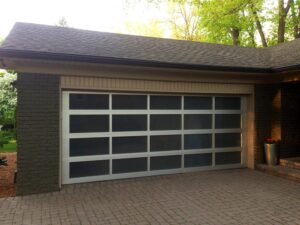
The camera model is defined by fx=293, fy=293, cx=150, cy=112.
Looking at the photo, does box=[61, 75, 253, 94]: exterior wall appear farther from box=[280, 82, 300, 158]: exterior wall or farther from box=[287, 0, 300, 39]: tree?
box=[287, 0, 300, 39]: tree

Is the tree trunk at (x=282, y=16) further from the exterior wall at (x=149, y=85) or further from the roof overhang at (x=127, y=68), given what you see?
the exterior wall at (x=149, y=85)

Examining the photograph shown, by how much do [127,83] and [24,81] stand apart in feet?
8.45

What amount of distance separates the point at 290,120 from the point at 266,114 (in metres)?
0.82

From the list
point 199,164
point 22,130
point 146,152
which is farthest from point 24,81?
point 199,164

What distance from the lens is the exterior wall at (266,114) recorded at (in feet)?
31.7

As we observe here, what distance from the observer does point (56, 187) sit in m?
7.09

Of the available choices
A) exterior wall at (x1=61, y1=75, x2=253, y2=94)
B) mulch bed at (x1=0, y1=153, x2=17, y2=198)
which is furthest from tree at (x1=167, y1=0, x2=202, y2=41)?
mulch bed at (x1=0, y1=153, x2=17, y2=198)

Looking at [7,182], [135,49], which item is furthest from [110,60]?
[7,182]

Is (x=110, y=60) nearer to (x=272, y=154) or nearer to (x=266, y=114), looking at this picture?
(x=266, y=114)

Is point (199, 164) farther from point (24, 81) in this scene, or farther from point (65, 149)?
point (24, 81)

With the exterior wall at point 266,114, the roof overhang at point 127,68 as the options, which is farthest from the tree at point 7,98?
the exterior wall at point 266,114

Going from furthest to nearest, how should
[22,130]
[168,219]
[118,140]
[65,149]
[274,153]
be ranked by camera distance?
[274,153] < [118,140] < [65,149] < [22,130] < [168,219]

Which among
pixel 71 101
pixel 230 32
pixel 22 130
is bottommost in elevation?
pixel 22 130

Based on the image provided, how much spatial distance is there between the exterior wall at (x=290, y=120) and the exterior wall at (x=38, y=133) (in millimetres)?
7151
